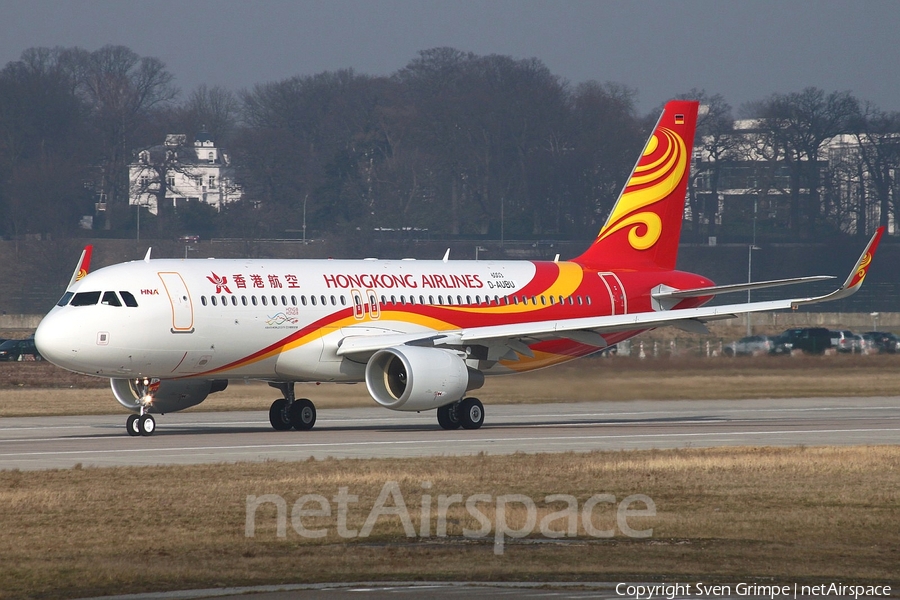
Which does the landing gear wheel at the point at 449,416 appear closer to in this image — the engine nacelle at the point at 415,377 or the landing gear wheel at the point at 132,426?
the engine nacelle at the point at 415,377

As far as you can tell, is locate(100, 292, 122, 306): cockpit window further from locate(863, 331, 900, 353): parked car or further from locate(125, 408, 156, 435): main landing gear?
locate(863, 331, 900, 353): parked car

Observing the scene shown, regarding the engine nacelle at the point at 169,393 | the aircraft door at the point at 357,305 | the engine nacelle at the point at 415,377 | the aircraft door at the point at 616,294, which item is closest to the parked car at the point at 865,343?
the aircraft door at the point at 616,294

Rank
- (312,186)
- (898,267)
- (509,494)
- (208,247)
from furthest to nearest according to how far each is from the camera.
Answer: (312,186), (208,247), (898,267), (509,494)

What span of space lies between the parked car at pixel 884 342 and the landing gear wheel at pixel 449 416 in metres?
33.8

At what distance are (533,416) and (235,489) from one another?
63.2ft

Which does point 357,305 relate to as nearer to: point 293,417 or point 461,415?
point 293,417

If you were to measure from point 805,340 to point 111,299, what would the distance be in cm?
4231

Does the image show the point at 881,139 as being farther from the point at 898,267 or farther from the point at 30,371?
the point at 30,371

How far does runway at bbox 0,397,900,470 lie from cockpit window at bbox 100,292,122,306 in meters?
2.80

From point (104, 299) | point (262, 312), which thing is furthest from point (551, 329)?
point (104, 299)

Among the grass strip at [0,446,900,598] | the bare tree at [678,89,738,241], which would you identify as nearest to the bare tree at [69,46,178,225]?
the bare tree at [678,89,738,241]

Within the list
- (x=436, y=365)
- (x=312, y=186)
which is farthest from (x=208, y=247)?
(x=436, y=365)

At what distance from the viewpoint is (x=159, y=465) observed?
2327 cm

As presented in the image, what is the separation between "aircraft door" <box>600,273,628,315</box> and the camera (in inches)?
1470
